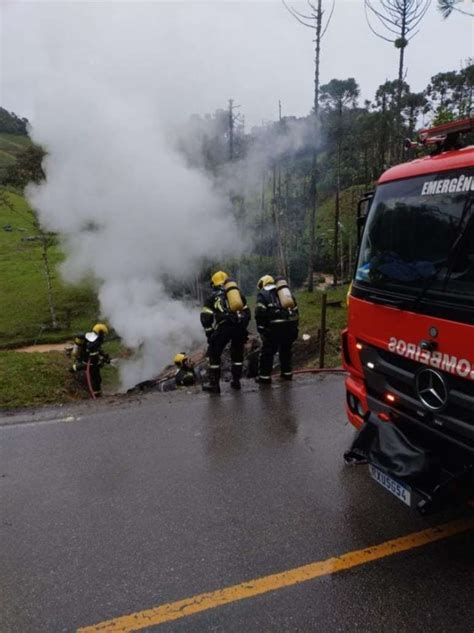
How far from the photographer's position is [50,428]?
15.9 ft

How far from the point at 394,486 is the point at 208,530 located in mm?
1307

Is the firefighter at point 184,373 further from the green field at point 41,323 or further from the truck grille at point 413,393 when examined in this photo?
the truck grille at point 413,393

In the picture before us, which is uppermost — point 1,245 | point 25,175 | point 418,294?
point 25,175

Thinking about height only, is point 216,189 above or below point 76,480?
above

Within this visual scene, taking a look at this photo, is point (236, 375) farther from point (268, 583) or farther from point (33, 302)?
point (33, 302)

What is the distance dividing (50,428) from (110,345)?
12.5 m

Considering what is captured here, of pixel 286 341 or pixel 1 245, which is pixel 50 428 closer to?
pixel 286 341

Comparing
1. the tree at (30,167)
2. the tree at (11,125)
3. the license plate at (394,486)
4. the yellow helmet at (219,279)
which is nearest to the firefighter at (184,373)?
the yellow helmet at (219,279)

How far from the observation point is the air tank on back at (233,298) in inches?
219

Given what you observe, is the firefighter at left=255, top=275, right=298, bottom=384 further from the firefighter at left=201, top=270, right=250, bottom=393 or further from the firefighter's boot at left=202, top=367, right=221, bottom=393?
the firefighter's boot at left=202, top=367, right=221, bottom=393

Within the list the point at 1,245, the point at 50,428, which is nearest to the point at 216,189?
the point at 50,428

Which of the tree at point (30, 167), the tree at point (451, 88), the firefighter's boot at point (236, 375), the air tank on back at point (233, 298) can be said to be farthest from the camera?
the tree at point (451, 88)

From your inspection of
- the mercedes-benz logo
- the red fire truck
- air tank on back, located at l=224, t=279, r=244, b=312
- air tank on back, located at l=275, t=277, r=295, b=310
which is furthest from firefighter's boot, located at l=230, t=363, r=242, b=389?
the mercedes-benz logo

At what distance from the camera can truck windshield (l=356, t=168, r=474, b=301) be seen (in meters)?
2.51
